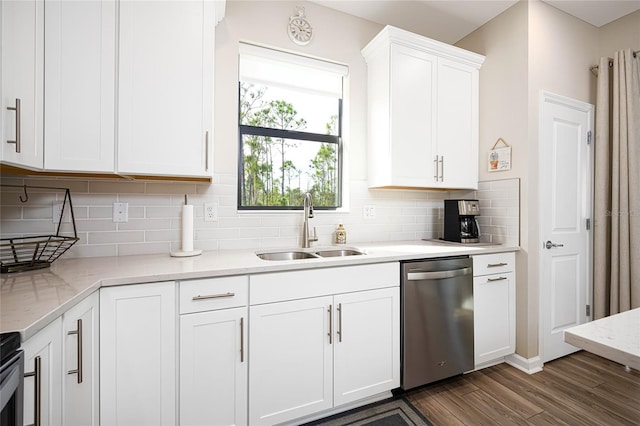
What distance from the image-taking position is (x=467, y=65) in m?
2.54

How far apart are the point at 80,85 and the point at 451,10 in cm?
271

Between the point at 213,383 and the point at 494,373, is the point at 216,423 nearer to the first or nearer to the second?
the point at 213,383

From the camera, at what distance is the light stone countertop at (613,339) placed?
700mm

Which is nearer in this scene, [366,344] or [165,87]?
[165,87]

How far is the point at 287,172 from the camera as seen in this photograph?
2.41 meters

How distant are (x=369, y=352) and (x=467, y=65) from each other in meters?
2.46

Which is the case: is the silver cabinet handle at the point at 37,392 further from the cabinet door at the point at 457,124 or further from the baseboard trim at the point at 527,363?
the baseboard trim at the point at 527,363

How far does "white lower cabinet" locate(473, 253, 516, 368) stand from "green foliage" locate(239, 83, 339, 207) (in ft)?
4.25

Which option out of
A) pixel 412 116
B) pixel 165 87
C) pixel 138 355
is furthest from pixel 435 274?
pixel 165 87

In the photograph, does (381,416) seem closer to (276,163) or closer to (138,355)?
(138,355)

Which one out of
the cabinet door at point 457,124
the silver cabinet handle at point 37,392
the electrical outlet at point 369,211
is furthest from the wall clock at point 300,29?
the silver cabinet handle at point 37,392

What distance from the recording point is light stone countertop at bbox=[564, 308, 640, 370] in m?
0.70

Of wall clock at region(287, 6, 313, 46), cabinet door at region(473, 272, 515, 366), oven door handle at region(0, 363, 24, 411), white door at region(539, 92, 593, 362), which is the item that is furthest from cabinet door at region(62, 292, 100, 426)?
white door at region(539, 92, 593, 362)

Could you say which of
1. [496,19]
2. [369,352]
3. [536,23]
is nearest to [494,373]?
[369,352]
